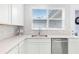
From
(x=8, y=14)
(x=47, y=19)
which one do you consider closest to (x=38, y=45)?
(x=47, y=19)

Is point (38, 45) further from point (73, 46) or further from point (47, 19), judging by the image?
point (47, 19)

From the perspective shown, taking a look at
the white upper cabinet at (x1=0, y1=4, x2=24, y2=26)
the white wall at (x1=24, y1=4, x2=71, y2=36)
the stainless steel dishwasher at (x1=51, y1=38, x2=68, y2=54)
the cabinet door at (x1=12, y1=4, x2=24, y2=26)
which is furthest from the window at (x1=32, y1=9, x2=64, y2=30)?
the white upper cabinet at (x1=0, y1=4, x2=24, y2=26)

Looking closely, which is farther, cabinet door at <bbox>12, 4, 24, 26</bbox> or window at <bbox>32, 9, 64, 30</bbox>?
window at <bbox>32, 9, 64, 30</bbox>

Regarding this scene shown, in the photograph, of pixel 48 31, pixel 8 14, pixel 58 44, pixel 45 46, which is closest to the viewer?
pixel 8 14

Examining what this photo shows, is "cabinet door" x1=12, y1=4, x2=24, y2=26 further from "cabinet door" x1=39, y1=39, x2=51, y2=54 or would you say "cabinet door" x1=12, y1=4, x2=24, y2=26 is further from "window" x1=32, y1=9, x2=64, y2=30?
"window" x1=32, y1=9, x2=64, y2=30

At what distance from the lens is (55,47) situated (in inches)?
140

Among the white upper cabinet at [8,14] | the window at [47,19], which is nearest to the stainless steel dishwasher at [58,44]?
the window at [47,19]

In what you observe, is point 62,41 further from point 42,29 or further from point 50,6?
point 50,6

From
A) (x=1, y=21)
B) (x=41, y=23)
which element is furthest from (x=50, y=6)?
(x=1, y=21)

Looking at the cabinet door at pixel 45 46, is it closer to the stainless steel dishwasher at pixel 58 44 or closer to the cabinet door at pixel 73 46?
the stainless steel dishwasher at pixel 58 44
